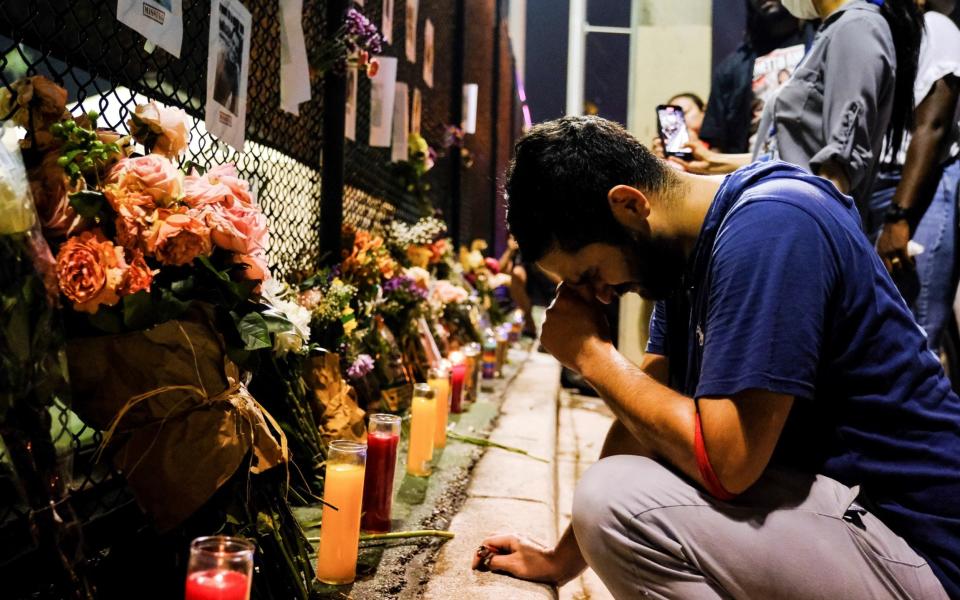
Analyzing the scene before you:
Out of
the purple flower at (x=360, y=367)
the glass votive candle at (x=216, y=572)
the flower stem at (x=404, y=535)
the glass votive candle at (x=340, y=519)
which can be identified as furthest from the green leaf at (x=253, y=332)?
the purple flower at (x=360, y=367)

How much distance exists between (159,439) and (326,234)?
197 cm

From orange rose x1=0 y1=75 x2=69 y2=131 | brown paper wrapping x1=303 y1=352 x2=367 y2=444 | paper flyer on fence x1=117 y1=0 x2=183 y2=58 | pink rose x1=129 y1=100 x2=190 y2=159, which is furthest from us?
brown paper wrapping x1=303 y1=352 x2=367 y2=444

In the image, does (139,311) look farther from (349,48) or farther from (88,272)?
(349,48)

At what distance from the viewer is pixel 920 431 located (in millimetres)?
1290

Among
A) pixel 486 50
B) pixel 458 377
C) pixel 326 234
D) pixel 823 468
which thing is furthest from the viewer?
pixel 486 50

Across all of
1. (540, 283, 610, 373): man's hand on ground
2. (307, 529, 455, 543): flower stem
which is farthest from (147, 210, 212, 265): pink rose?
(307, 529, 455, 543): flower stem

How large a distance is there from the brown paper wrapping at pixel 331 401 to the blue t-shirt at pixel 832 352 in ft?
4.87

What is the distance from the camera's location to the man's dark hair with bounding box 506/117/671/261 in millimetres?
1465

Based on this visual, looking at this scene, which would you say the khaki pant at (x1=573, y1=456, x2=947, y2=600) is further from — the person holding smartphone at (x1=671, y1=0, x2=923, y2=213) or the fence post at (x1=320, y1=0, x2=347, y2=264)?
the fence post at (x1=320, y1=0, x2=347, y2=264)

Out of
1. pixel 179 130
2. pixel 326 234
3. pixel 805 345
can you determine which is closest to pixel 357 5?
pixel 326 234

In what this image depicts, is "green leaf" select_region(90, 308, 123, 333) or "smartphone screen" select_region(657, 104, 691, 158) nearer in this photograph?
"green leaf" select_region(90, 308, 123, 333)

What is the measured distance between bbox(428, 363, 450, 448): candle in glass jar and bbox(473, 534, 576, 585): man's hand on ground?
1.02m

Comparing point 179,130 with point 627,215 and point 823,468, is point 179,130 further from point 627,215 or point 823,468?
point 823,468

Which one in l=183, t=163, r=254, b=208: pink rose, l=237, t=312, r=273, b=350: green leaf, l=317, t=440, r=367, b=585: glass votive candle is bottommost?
l=317, t=440, r=367, b=585: glass votive candle
